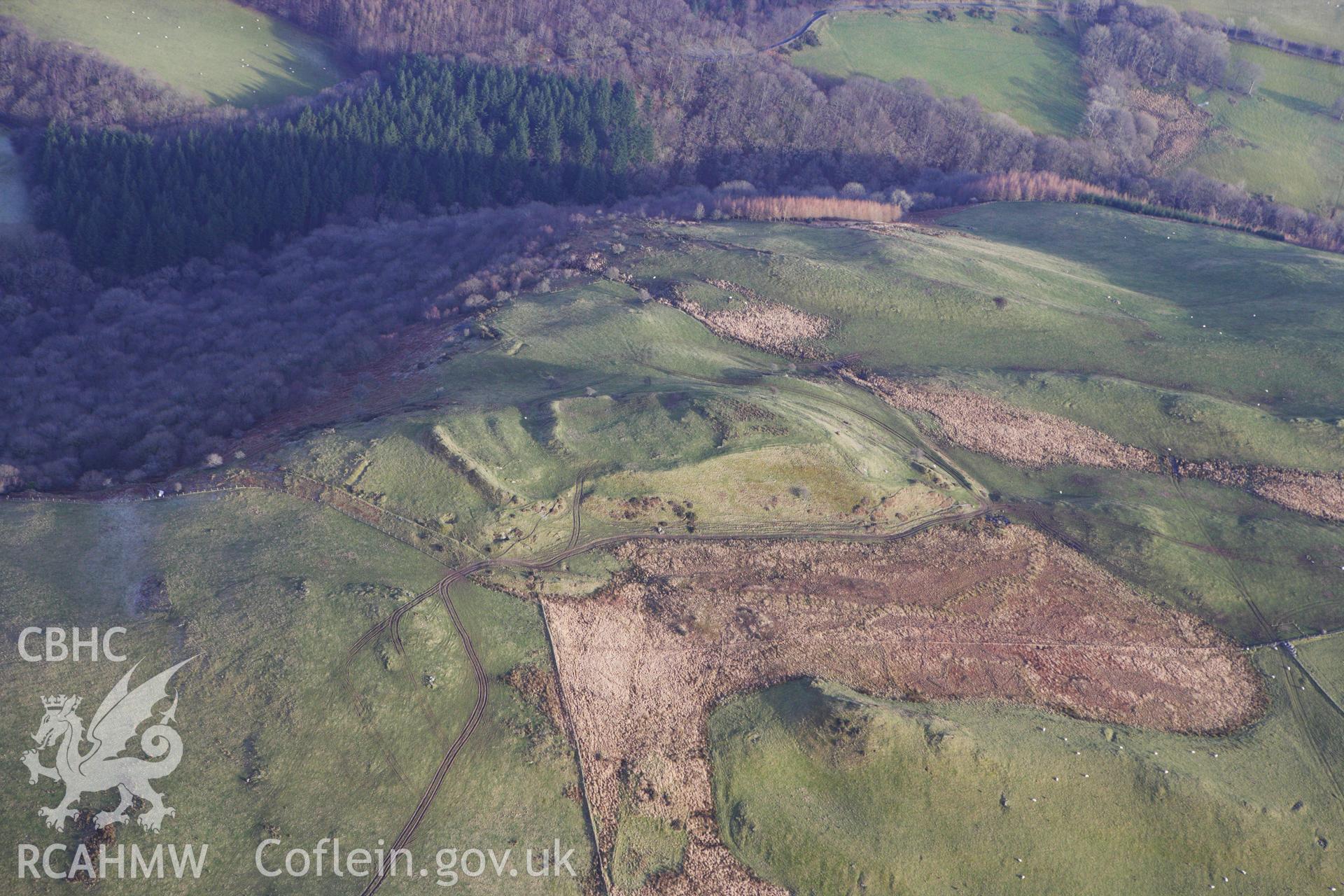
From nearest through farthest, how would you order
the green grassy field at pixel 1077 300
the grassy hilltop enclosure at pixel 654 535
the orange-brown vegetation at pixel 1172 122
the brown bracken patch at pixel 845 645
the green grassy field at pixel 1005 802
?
the green grassy field at pixel 1005 802, the grassy hilltop enclosure at pixel 654 535, the brown bracken patch at pixel 845 645, the green grassy field at pixel 1077 300, the orange-brown vegetation at pixel 1172 122

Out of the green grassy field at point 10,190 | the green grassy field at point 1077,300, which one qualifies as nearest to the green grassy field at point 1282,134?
the green grassy field at point 1077,300

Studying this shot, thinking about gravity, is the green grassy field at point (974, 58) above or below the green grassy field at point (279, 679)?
above

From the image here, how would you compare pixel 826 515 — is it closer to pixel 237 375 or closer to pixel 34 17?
pixel 237 375

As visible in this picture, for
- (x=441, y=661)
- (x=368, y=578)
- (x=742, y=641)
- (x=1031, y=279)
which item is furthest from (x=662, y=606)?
(x=1031, y=279)

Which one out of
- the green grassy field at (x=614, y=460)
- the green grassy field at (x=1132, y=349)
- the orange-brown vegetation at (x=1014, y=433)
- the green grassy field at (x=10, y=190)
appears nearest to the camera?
the green grassy field at (x=614, y=460)

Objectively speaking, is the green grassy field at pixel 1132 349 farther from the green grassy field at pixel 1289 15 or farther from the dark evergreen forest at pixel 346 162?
the green grassy field at pixel 1289 15

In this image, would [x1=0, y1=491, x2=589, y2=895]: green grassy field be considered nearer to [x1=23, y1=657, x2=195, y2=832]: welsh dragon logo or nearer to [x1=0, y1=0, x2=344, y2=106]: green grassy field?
[x1=23, y1=657, x2=195, y2=832]: welsh dragon logo

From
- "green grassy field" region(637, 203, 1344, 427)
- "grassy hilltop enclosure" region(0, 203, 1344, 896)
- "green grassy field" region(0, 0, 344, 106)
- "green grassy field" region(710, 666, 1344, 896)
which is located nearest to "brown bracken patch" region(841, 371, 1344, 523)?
"grassy hilltop enclosure" region(0, 203, 1344, 896)
